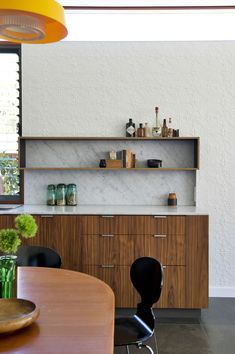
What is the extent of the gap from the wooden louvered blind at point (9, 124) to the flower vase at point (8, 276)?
9.28 feet

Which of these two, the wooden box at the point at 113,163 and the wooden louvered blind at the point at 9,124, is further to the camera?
the wooden louvered blind at the point at 9,124

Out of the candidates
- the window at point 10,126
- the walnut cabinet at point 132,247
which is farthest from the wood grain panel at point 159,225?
the window at point 10,126

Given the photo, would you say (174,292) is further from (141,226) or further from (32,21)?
(32,21)

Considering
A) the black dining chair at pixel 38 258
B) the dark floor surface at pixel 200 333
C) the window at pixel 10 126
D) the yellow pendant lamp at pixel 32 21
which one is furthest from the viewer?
the window at pixel 10 126

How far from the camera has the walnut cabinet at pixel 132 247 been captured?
12.1 ft

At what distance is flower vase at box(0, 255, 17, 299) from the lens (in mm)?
1715

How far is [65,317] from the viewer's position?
1.68 metres

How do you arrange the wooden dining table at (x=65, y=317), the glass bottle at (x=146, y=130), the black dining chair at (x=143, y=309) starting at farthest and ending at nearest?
the glass bottle at (x=146, y=130) < the black dining chair at (x=143, y=309) < the wooden dining table at (x=65, y=317)

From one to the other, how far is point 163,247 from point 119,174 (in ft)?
3.57

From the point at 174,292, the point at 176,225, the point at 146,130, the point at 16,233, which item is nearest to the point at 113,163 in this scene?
the point at 146,130

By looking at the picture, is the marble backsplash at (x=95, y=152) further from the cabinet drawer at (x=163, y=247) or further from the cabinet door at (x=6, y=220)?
the cabinet drawer at (x=163, y=247)

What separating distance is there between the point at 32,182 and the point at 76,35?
173 centimetres

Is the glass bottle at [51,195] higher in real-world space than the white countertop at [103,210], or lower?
higher

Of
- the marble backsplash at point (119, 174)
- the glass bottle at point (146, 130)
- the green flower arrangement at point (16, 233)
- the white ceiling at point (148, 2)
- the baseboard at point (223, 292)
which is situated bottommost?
the baseboard at point (223, 292)
